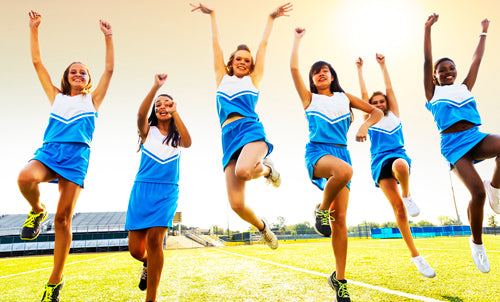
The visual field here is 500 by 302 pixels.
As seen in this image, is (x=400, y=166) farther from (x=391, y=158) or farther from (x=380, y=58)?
(x=380, y=58)

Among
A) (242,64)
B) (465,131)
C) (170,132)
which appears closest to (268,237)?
(170,132)

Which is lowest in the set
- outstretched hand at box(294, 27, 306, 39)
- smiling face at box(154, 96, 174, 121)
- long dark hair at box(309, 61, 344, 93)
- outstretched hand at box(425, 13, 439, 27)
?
smiling face at box(154, 96, 174, 121)

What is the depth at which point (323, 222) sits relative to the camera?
373 cm

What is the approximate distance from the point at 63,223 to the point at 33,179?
655 millimetres

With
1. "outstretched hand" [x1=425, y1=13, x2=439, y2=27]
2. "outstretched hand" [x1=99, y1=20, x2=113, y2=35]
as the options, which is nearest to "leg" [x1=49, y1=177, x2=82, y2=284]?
"outstretched hand" [x1=99, y1=20, x2=113, y2=35]

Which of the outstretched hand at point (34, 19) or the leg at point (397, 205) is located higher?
the outstretched hand at point (34, 19)

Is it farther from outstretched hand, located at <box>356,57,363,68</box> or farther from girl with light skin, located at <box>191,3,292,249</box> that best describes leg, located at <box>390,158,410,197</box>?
girl with light skin, located at <box>191,3,292,249</box>

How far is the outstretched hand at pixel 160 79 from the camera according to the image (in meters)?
4.29

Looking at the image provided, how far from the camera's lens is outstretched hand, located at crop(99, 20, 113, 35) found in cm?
479

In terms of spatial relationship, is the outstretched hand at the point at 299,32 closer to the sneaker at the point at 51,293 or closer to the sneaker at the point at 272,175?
the sneaker at the point at 272,175

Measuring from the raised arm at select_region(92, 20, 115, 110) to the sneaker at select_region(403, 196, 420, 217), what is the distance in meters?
5.46

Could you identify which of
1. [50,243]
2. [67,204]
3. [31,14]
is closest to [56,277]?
[67,204]

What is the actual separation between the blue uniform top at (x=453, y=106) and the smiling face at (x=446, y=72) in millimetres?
195

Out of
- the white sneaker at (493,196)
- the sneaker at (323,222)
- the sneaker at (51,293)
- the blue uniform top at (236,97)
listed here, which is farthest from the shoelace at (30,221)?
the white sneaker at (493,196)
